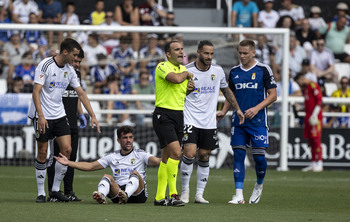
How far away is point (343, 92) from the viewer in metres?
19.2

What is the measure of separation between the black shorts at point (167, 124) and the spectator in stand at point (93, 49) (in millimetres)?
8835

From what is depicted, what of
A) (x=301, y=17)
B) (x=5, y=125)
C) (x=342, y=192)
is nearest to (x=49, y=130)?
(x=342, y=192)

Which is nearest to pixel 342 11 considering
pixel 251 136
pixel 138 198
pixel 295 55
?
pixel 295 55

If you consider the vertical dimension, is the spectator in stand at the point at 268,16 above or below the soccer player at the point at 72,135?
above

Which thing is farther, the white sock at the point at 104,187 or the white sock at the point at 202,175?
the white sock at the point at 202,175

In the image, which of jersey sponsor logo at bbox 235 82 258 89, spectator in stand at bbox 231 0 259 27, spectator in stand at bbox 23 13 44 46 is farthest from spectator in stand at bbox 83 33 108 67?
jersey sponsor logo at bbox 235 82 258 89

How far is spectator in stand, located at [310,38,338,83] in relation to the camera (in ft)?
66.0

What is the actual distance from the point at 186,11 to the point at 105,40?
5466 millimetres

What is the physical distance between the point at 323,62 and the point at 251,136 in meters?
10.7

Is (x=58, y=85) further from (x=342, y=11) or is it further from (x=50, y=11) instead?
(x=342, y=11)

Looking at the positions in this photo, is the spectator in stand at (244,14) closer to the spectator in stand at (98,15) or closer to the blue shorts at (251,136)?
the spectator in stand at (98,15)

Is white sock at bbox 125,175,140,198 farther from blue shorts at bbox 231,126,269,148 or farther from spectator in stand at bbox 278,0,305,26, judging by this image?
spectator in stand at bbox 278,0,305,26

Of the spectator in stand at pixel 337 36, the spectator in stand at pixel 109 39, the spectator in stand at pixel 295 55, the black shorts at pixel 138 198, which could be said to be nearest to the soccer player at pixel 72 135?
the black shorts at pixel 138 198

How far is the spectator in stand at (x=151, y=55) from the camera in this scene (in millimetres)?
18047
